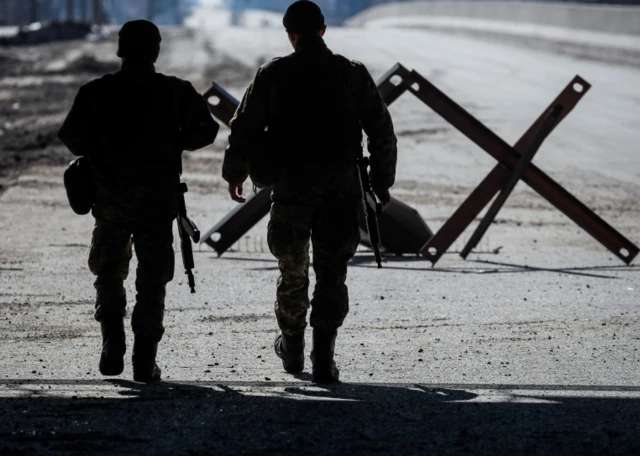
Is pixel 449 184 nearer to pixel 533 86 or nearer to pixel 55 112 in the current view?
pixel 55 112

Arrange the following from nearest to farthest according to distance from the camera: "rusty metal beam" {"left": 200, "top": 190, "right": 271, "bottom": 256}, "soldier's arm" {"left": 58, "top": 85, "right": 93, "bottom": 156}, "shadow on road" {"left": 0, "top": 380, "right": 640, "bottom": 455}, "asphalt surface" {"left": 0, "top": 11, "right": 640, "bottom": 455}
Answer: "shadow on road" {"left": 0, "top": 380, "right": 640, "bottom": 455} < "asphalt surface" {"left": 0, "top": 11, "right": 640, "bottom": 455} < "soldier's arm" {"left": 58, "top": 85, "right": 93, "bottom": 156} < "rusty metal beam" {"left": 200, "top": 190, "right": 271, "bottom": 256}

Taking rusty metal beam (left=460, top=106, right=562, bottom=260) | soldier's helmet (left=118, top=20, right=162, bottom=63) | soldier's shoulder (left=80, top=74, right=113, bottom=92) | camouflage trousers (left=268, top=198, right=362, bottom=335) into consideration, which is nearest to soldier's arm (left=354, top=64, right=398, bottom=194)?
camouflage trousers (left=268, top=198, right=362, bottom=335)

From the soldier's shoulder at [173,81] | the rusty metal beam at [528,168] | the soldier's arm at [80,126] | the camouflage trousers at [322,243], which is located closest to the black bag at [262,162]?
the camouflage trousers at [322,243]

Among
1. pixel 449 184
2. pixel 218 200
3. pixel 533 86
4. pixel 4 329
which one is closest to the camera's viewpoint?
pixel 4 329

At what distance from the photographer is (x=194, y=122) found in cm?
606

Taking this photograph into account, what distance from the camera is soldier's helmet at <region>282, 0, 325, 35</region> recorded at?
620cm

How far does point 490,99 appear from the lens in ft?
84.7

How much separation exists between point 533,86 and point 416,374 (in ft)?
77.3

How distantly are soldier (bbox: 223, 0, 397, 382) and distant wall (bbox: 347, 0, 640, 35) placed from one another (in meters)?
33.3

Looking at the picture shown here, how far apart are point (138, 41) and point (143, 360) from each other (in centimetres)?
142

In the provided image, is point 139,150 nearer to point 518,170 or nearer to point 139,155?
point 139,155

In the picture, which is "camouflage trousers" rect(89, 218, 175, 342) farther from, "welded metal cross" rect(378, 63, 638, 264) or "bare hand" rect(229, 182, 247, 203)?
"welded metal cross" rect(378, 63, 638, 264)

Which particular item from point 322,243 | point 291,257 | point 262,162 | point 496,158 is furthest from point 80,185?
point 496,158

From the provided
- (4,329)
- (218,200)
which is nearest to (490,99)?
(218,200)
